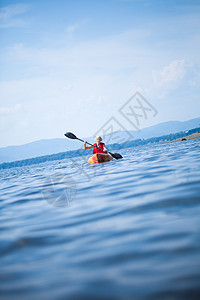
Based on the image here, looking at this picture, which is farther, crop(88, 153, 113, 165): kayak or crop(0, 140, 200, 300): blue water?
crop(88, 153, 113, 165): kayak

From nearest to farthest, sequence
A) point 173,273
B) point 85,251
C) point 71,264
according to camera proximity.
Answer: point 173,273, point 71,264, point 85,251

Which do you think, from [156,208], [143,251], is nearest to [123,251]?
[143,251]

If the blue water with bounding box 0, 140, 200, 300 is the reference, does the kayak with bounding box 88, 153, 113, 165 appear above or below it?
above

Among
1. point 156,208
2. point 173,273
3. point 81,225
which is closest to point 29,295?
point 173,273

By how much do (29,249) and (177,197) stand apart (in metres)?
3.07

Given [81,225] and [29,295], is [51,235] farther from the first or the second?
[29,295]

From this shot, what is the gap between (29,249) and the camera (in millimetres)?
3611

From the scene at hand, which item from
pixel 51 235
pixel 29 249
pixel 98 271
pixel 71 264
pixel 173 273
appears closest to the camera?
pixel 173 273

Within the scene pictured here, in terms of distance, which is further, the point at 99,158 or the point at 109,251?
the point at 99,158

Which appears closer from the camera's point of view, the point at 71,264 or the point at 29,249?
the point at 71,264

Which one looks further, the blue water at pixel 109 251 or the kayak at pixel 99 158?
the kayak at pixel 99 158

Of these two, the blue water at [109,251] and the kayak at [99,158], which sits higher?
the kayak at [99,158]

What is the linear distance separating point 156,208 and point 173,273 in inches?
87.2

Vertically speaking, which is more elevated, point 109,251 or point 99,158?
point 99,158
